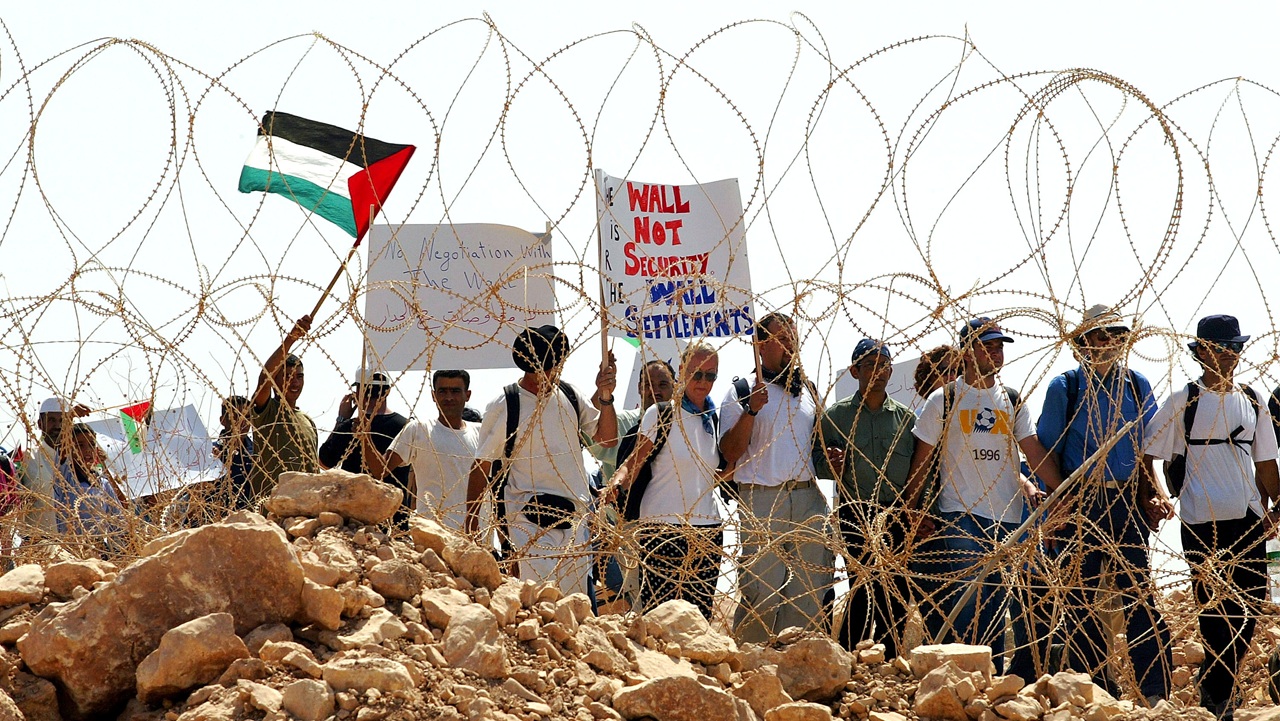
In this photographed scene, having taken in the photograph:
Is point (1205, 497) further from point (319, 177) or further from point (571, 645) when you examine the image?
point (319, 177)

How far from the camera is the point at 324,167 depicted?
6.78m

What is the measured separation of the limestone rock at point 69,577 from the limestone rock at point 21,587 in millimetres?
31

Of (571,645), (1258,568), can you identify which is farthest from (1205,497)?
(571,645)

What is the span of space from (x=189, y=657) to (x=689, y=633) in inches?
68.1

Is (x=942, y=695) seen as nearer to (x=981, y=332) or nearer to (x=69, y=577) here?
(x=981, y=332)

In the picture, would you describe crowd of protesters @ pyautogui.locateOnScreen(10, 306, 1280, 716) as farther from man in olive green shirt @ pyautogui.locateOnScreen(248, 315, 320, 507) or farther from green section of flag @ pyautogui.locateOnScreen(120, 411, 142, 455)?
green section of flag @ pyautogui.locateOnScreen(120, 411, 142, 455)

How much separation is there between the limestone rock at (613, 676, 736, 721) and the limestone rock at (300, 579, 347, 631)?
2.81 ft

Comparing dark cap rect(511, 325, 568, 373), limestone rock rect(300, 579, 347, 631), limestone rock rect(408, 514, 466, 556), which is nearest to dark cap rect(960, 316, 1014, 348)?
dark cap rect(511, 325, 568, 373)

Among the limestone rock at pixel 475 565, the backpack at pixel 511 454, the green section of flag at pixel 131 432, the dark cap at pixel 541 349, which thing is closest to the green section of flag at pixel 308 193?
the green section of flag at pixel 131 432

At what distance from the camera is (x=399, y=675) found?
137 inches

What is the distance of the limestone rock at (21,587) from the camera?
3.98 meters

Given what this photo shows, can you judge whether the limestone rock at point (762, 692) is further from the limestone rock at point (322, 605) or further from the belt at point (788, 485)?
the belt at point (788, 485)

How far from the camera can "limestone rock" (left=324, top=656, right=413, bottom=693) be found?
3.46 meters

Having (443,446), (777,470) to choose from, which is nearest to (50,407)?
(443,446)
